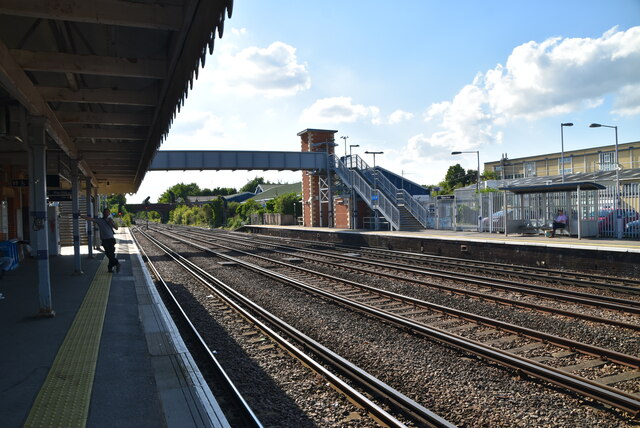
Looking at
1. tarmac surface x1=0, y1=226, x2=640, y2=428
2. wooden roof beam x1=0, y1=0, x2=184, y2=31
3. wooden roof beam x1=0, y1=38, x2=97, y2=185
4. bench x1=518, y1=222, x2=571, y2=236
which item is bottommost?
tarmac surface x1=0, y1=226, x2=640, y2=428

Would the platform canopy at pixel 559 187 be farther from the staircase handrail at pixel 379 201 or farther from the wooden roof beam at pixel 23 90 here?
the wooden roof beam at pixel 23 90

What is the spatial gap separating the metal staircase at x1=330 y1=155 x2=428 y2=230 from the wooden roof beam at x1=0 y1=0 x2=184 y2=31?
1000 inches

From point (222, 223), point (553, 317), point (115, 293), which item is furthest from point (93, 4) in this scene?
point (222, 223)

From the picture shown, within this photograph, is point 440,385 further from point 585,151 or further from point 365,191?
point 585,151

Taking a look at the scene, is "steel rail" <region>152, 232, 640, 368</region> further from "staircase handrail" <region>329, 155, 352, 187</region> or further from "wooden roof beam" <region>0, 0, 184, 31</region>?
"staircase handrail" <region>329, 155, 352, 187</region>

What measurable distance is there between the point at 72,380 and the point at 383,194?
2865 centimetres

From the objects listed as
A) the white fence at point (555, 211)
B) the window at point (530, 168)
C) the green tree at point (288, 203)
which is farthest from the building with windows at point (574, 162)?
the white fence at point (555, 211)

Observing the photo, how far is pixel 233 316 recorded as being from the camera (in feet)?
30.7

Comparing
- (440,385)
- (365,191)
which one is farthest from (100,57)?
(365,191)

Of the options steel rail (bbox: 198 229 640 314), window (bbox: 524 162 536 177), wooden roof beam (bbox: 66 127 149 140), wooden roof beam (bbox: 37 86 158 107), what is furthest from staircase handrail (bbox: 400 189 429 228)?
window (bbox: 524 162 536 177)

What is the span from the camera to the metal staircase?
30.4m

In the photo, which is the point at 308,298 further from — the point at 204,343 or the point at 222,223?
the point at 222,223

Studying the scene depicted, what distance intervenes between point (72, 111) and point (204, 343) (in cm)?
Result: 581

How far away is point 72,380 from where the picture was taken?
16.0 feet
